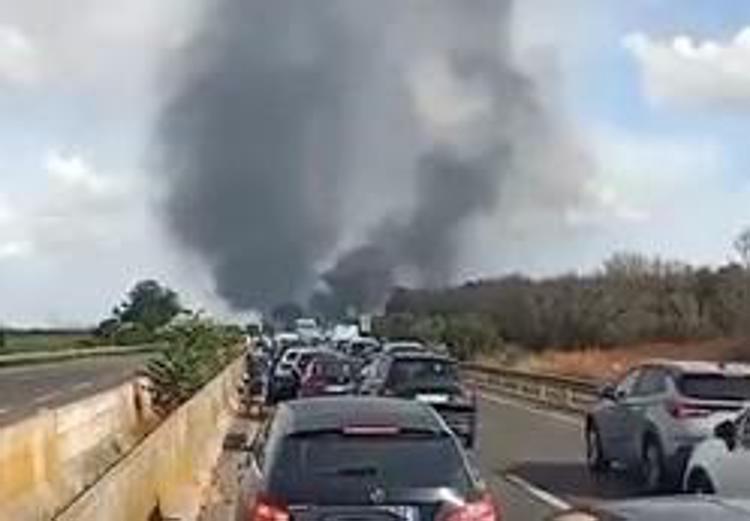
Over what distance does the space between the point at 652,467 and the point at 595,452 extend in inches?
124

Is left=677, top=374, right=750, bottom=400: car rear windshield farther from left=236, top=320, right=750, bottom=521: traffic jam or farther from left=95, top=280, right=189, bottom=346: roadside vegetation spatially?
left=95, top=280, right=189, bottom=346: roadside vegetation

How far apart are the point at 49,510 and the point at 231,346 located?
5619 centimetres

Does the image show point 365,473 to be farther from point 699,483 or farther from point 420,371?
point 420,371

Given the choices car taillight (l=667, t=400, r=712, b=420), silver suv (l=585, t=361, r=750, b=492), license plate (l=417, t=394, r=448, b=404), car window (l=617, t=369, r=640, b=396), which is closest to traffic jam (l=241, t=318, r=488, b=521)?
silver suv (l=585, t=361, r=750, b=492)

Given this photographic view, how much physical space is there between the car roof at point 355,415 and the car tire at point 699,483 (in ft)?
14.4

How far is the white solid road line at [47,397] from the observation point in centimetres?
5003

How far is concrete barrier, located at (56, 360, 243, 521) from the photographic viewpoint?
1284 centimetres

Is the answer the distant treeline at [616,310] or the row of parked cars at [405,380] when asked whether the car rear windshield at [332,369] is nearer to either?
the row of parked cars at [405,380]

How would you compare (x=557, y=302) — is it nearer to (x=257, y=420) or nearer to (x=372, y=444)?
(x=257, y=420)

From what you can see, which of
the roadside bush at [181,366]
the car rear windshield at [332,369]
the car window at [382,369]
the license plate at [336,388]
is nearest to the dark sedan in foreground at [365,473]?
the car window at [382,369]

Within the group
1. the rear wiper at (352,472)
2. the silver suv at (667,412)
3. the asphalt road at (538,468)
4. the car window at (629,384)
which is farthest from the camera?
the car window at (629,384)

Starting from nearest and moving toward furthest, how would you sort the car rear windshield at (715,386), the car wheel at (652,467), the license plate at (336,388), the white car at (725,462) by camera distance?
the white car at (725,462), the car wheel at (652,467), the car rear windshield at (715,386), the license plate at (336,388)

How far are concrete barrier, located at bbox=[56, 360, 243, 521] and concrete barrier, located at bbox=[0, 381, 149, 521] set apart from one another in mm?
847

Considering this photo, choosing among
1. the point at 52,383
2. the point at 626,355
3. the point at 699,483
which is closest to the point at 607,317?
the point at 626,355
